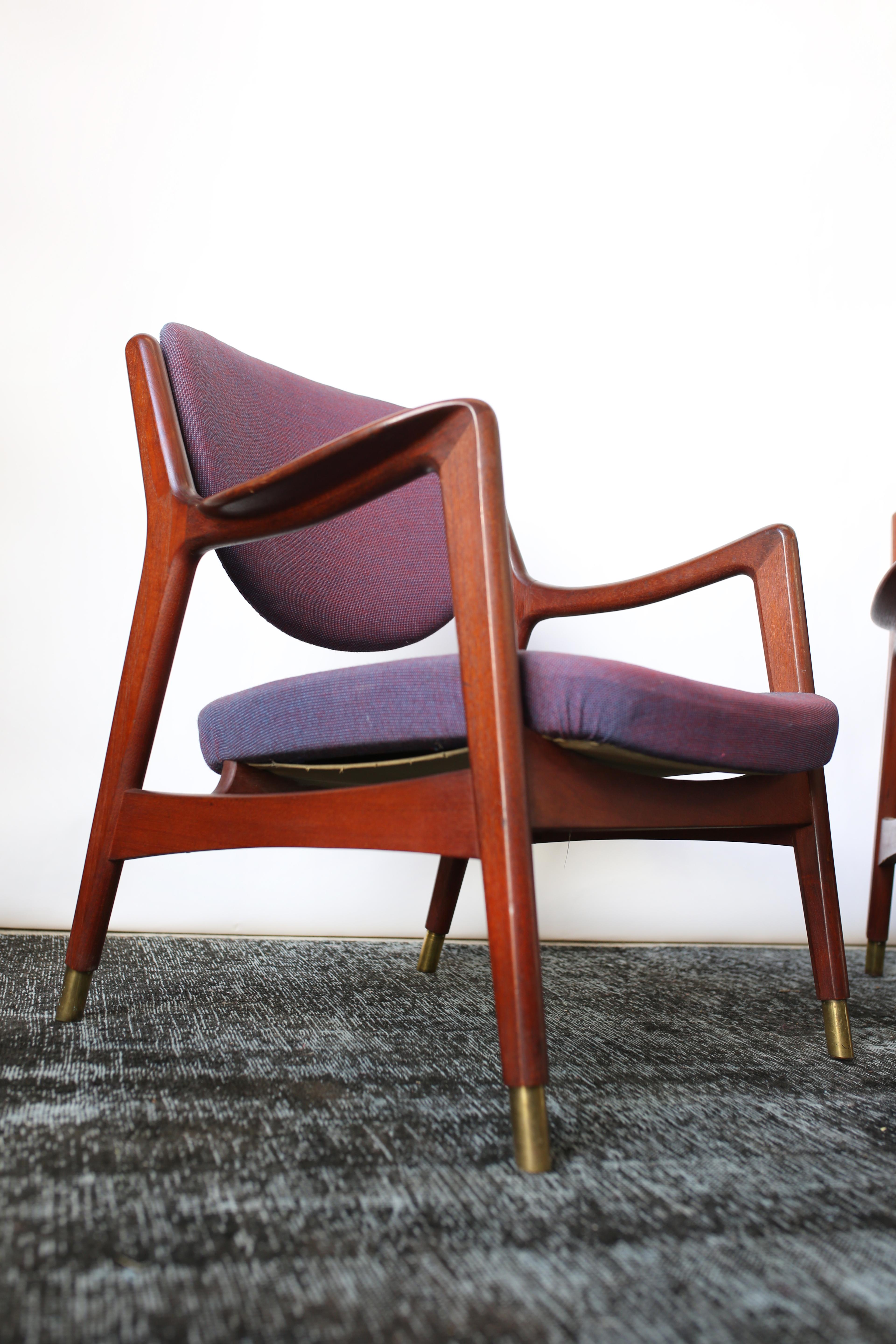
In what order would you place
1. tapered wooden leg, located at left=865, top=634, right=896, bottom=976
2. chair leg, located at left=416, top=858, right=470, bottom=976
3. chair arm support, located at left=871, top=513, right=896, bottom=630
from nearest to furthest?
1. chair arm support, located at left=871, top=513, right=896, bottom=630
2. chair leg, located at left=416, top=858, right=470, bottom=976
3. tapered wooden leg, located at left=865, top=634, right=896, bottom=976

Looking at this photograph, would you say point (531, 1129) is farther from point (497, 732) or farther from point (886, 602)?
point (886, 602)

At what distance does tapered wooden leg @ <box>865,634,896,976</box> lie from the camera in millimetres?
1357

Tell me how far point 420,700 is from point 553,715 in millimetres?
104

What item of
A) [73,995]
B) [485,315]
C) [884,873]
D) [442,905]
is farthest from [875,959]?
[485,315]

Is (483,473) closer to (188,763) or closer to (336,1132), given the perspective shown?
(336,1132)

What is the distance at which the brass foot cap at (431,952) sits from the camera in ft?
4.11

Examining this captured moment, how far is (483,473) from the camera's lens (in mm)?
604

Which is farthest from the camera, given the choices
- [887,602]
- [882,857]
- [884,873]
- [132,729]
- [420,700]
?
[884,873]

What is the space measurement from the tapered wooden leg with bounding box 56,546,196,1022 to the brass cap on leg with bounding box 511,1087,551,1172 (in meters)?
0.47

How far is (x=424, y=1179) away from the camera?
1.79 feet

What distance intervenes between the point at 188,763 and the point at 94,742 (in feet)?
0.53

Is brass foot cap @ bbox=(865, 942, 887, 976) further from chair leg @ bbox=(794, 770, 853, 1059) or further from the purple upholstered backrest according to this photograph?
the purple upholstered backrest

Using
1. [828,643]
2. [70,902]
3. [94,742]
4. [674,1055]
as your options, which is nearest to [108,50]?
[94,742]

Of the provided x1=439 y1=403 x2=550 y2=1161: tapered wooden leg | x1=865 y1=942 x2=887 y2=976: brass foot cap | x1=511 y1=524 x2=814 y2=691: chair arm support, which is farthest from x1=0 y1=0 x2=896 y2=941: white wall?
x1=439 y1=403 x2=550 y2=1161: tapered wooden leg
